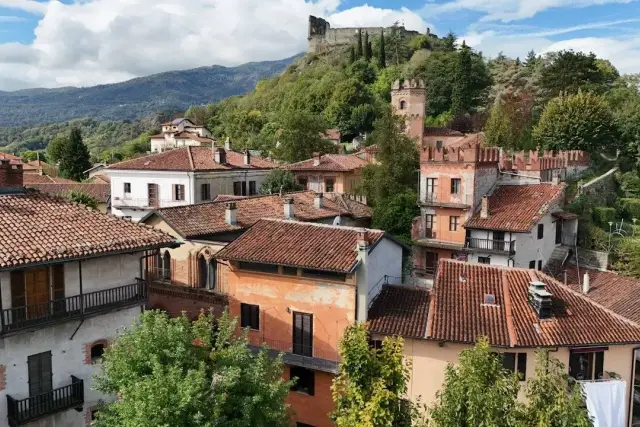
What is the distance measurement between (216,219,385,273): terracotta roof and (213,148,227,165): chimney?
20787 millimetres

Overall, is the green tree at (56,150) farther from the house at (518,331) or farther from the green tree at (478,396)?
the green tree at (478,396)

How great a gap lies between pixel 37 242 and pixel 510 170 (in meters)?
36.0

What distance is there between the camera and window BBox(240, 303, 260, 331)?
2422 centimetres

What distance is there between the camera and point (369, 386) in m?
12.7

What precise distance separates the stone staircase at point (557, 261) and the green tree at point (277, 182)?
2107cm

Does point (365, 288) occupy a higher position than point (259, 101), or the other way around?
point (259, 101)

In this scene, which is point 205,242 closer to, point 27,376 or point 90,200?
point 27,376

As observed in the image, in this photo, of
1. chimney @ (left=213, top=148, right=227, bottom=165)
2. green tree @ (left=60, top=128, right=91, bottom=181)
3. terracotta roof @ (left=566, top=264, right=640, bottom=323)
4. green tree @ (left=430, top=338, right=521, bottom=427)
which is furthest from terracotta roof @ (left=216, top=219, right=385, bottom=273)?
green tree @ (left=60, top=128, right=91, bottom=181)

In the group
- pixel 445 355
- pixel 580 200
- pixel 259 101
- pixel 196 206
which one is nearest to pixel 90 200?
pixel 196 206

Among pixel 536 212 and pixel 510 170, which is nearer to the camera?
pixel 536 212

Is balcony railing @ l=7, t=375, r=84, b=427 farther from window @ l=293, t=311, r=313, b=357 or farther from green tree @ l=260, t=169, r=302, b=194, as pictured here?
green tree @ l=260, t=169, r=302, b=194

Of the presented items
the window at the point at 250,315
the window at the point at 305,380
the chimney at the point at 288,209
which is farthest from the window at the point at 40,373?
the chimney at the point at 288,209

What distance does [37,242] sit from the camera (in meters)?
17.3

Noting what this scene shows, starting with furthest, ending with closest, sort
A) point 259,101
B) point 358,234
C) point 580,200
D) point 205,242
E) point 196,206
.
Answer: point 259,101 < point 580,200 < point 196,206 < point 205,242 < point 358,234
